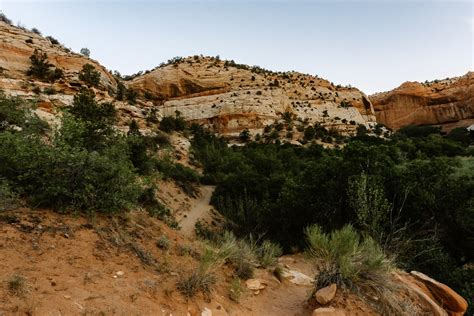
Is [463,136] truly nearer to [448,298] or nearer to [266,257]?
[448,298]

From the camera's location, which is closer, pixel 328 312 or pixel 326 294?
pixel 328 312

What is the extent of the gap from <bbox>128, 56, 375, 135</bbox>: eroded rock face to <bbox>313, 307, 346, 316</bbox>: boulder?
33.5m

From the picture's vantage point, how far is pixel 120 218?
19.9 ft

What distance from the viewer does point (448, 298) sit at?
509 cm

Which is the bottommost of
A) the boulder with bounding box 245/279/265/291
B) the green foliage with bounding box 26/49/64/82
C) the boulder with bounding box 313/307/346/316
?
the boulder with bounding box 245/279/265/291

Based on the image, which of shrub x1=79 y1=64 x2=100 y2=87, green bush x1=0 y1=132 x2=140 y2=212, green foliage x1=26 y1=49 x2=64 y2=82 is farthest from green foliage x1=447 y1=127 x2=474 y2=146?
green foliage x1=26 y1=49 x2=64 y2=82

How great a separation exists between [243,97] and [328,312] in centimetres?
3881

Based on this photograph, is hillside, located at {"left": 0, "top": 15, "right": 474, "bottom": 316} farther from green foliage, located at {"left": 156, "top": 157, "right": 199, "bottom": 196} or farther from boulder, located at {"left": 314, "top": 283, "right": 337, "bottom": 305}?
green foliage, located at {"left": 156, "top": 157, "right": 199, "bottom": 196}

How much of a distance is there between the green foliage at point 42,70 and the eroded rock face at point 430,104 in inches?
2259

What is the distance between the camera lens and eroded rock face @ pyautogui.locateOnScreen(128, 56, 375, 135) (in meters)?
39.4

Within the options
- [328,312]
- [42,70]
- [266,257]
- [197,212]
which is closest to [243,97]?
[42,70]

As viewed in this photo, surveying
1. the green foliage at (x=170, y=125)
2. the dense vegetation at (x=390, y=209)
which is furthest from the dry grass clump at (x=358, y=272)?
the green foliage at (x=170, y=125)

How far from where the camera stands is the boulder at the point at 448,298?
4953 millimetres

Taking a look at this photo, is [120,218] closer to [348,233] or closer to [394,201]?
[348,233]
